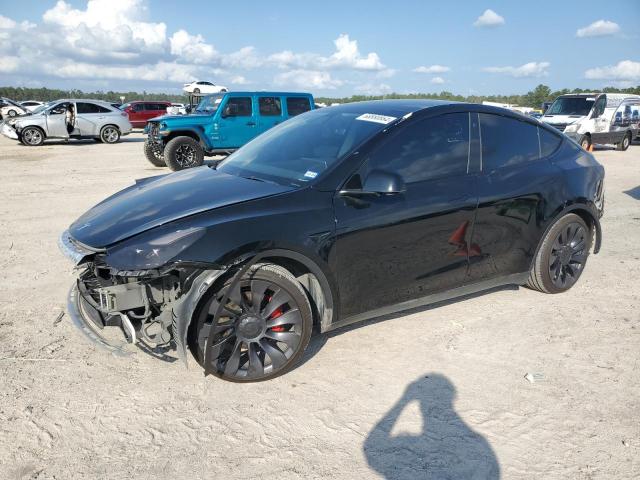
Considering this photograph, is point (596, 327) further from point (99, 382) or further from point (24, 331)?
point (24, 331)

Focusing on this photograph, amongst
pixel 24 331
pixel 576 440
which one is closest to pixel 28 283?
pixel 24 331

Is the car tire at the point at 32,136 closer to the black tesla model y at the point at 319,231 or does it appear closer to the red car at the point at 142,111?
the red car at the point at 142,111

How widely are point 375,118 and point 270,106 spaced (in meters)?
10.2

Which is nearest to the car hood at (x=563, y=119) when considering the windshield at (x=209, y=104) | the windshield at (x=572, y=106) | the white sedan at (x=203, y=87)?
the windshield at (x=572, y=106)

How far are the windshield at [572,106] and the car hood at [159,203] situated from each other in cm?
1673

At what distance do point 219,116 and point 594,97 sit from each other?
41.5 ft

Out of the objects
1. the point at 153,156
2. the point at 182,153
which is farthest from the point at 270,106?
the point at 153,156

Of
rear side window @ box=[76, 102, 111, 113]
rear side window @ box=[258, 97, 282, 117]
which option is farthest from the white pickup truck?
rear side window @ box=[76, 102, 111, 113]

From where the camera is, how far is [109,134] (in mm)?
20266

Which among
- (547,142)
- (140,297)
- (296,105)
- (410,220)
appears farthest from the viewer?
(296,105)

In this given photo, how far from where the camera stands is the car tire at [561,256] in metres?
4.33

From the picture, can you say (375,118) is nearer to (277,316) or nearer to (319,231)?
(319,231)

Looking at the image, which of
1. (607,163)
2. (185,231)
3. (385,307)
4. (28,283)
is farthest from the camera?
(607,163)

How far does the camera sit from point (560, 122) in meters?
16.9
